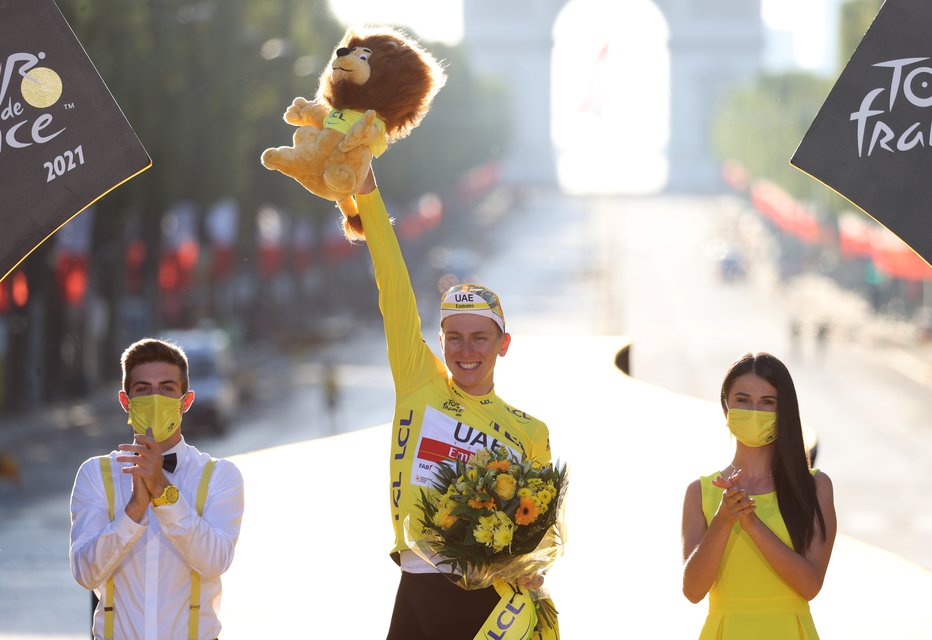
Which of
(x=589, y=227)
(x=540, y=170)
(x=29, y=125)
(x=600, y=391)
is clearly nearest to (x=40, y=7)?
(x=29, y=125)

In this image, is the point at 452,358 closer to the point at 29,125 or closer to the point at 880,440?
the point at 29,125

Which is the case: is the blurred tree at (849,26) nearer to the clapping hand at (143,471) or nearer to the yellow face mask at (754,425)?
the yellow face mask at (754,425)

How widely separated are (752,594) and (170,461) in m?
1.79

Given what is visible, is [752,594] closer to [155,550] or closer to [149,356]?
[155,550]

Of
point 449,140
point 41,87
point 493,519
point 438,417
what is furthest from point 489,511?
point 449,140

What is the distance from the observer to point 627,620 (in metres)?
9.78

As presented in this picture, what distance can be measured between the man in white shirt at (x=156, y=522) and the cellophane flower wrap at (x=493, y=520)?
2.03ft

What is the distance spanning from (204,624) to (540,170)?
16181cm

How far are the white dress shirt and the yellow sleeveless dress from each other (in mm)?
1457

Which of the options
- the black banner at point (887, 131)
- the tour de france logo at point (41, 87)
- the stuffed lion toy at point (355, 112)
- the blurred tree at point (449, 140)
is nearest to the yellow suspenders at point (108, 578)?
the stuffed lion toy at point (355, 112)

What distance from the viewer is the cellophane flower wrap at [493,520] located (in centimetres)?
528

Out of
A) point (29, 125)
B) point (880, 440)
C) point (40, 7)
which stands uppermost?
point (40, 7)

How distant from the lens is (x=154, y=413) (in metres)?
5.40

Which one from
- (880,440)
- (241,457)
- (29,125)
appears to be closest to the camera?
(29,125)
